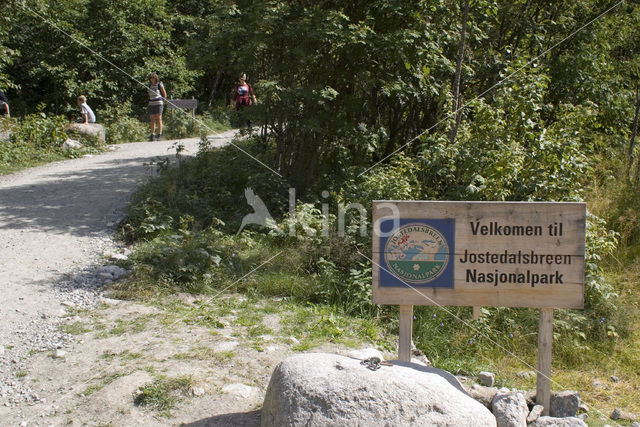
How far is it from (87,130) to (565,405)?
13457mm

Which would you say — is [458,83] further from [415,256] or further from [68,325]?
[68,325]

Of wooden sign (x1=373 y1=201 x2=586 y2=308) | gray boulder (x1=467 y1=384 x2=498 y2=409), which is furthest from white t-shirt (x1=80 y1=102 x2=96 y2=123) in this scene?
gray boulder (x1=467 y1=384 x2=498 y2=409)

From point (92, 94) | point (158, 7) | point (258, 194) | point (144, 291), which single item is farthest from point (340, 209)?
point (158, 7)

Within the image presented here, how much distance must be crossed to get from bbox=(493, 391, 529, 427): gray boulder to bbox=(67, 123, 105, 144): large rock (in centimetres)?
1320

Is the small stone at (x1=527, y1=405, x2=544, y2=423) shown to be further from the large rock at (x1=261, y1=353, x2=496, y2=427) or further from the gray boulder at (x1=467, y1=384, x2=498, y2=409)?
the large rock at (x1=261, y1=353, x2=496, y2=427)

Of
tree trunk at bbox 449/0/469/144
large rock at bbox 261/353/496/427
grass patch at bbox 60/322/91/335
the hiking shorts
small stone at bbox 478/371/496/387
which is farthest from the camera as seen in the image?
the hiking shorts

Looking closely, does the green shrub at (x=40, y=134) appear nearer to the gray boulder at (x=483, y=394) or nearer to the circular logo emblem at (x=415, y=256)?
the circular logo emblem at (x=415, y=256)

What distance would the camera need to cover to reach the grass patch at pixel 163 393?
451 cm

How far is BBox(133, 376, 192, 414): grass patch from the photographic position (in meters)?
4.51

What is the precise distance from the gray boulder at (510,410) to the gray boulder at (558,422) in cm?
10

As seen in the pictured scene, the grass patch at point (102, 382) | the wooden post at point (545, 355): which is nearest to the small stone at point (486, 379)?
the wooden post at point (545, 355)

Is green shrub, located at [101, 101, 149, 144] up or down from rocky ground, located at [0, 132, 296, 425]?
up

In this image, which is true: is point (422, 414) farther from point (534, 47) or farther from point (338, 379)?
point (534, 47)

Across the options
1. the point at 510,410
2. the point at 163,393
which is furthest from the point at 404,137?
the point at 163,393
